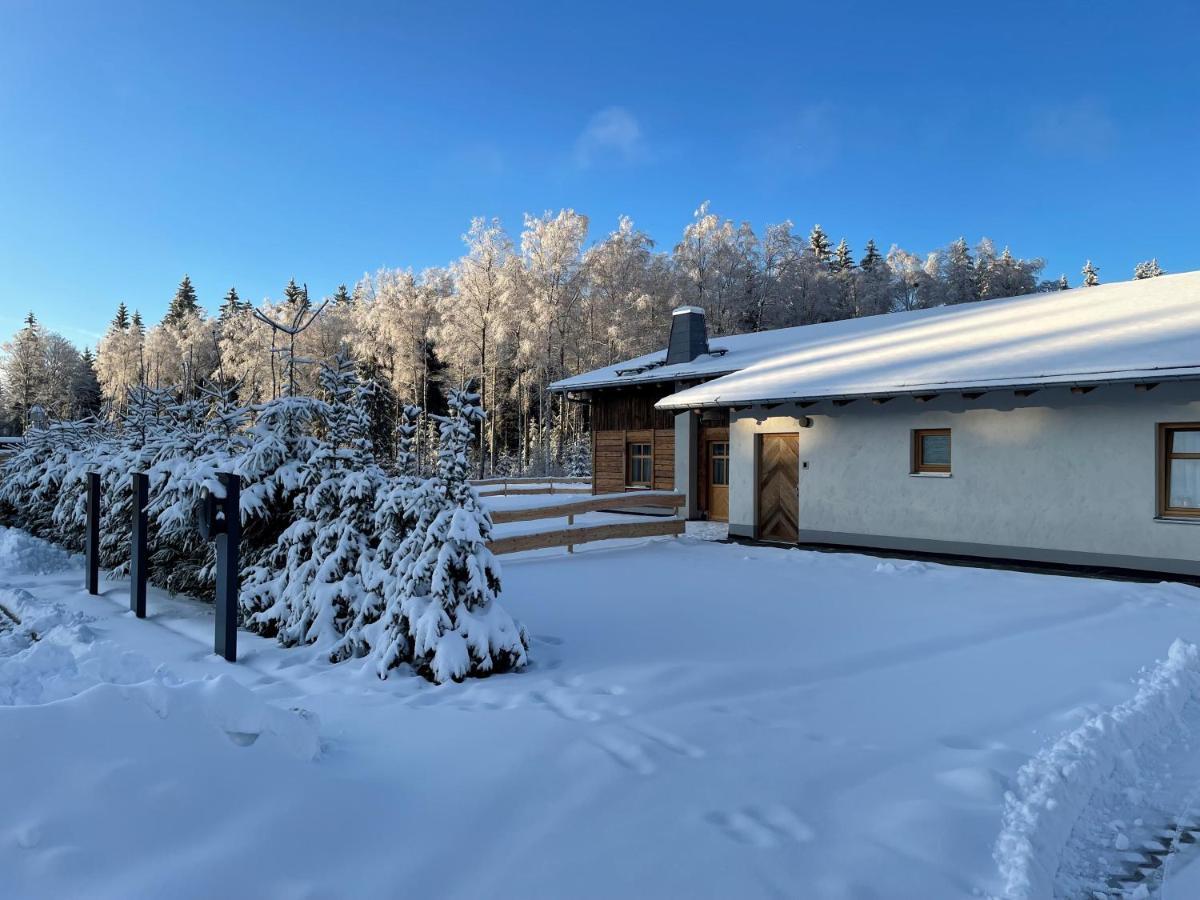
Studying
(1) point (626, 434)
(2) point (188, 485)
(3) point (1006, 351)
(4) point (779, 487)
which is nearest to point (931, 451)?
(3) point (1006, 351)

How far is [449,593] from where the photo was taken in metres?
4.99

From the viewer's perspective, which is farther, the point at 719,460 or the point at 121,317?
the point at 121,317

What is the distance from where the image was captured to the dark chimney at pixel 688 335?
725 inches

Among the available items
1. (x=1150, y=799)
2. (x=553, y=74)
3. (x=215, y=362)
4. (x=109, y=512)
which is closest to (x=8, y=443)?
(x=109, y=512)

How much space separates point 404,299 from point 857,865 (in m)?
37.8

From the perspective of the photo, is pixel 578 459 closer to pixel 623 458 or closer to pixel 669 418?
pixel 623 458

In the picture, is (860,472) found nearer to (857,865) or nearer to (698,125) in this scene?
(857,865)

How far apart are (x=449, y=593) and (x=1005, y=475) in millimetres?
9223

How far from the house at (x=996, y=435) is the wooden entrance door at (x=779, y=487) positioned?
3 cm

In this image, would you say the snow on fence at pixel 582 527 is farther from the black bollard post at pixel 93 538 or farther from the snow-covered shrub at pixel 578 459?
the snow-covered shrub at pixel 578 459

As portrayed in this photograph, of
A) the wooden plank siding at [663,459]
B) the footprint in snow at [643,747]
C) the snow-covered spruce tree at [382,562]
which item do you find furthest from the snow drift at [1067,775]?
the wooden plank siding at [663,459]

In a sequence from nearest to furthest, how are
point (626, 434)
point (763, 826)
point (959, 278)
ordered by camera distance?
point (763, 826)
point (626, 434)
point (959, 278)

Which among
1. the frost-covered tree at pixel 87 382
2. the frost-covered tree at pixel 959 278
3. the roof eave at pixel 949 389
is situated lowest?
the roof eave at pixel 949 389

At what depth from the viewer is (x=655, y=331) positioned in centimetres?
3259
